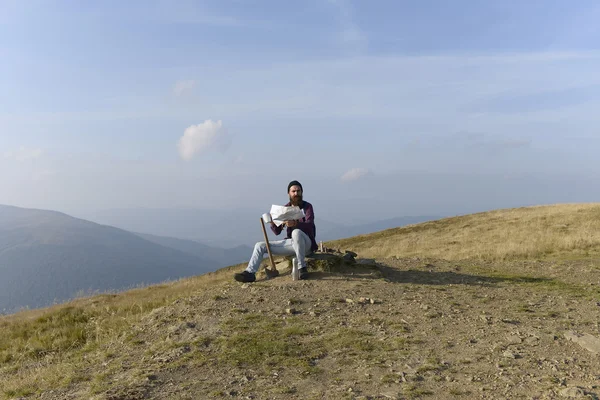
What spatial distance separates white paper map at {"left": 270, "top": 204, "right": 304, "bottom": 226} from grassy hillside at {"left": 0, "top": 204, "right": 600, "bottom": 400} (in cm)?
168

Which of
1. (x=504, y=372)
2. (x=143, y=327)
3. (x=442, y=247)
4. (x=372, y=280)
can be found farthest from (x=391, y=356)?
(x=442, y=247)

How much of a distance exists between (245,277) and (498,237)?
1917cm

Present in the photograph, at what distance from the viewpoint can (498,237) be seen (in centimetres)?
2497

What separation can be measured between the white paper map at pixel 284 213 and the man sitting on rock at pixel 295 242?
0.12 meters

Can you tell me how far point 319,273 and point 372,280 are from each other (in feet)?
4.76

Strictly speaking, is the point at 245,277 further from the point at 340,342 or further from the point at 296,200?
the point at 340,342

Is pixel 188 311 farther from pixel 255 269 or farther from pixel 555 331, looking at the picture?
pixel 555 331

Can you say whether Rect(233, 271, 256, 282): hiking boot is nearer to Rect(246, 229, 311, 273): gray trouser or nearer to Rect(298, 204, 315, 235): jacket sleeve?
Rect(246, 229, 311, 273): gray trouser

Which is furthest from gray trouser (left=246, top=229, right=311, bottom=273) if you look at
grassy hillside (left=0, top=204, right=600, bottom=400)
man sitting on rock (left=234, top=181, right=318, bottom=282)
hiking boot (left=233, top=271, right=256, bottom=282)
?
grassy hillside (left=0, top=204, right=600, bottom=400)

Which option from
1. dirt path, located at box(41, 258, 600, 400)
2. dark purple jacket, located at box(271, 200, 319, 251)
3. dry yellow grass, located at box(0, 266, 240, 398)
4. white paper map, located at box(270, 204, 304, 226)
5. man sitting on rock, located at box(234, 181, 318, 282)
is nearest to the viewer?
dirt path, located at box(41, 258, 600, 400)

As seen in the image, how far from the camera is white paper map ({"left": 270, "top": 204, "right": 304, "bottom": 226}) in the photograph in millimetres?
10836

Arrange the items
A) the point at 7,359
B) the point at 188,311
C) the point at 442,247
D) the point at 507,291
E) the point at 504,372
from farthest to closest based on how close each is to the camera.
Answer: the point at 442,247 < the point at 507,291 < the point at 7,359 < the point at 188,311 < the point at 504,372

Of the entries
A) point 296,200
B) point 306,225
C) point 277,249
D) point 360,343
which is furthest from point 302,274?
point 360,343

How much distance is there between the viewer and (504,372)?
5.73m
